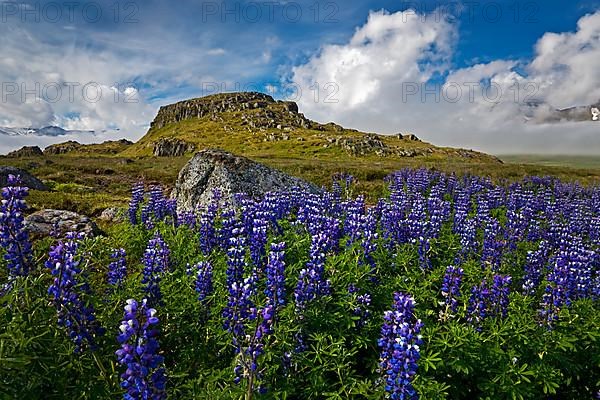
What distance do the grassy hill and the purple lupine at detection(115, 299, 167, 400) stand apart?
494 inches

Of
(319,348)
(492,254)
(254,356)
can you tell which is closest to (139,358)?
(254,356)

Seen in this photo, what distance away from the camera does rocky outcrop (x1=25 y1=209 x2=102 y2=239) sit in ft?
28.7

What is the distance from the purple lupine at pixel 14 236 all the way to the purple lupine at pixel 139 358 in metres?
1.70

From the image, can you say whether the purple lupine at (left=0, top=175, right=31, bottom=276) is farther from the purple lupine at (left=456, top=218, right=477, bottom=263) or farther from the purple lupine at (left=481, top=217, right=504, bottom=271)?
the purple lupine at (left=481, top=217, right=504, bottom=271)

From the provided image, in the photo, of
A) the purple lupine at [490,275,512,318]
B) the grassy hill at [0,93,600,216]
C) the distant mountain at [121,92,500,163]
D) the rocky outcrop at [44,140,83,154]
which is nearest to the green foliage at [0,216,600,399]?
the purple lupine at [490,275,512,318]

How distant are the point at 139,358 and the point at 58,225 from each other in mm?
7332

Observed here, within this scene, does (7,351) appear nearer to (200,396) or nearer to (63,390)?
(63,390)

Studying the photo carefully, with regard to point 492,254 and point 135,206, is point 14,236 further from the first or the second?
point 492,254

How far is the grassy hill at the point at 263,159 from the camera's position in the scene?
20931mm

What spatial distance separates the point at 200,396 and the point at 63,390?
105 cm

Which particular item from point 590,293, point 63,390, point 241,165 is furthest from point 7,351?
point 241,165

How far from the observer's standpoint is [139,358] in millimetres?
2521

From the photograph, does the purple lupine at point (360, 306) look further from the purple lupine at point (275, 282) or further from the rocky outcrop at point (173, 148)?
the rocky outcrop at point (173, 148)

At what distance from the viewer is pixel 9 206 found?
11.7 ft
